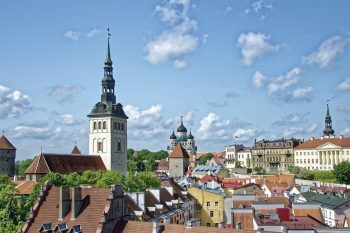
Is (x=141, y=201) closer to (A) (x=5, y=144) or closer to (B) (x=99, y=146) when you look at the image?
(B) (x=99, y=146)

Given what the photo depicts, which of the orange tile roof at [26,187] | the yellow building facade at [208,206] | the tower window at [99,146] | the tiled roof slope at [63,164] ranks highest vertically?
the tower window at [99,146]

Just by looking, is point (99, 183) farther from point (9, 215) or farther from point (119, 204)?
point (119, 204)

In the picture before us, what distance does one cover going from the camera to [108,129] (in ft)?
413

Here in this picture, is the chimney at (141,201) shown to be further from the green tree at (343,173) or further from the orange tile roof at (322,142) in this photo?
the orange tile roof at (322,142)

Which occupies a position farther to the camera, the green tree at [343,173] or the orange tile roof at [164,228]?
the green tree at [343,173]

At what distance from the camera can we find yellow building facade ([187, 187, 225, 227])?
7894cm

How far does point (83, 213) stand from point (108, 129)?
282ft

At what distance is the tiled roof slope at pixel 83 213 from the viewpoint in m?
39.9

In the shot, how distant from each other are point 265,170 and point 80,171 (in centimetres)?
10233

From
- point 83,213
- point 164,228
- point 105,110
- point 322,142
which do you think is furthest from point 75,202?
point 322,142

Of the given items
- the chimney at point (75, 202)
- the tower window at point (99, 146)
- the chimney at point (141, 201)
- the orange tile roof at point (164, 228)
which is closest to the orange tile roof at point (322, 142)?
the tower window at point (99, 146)

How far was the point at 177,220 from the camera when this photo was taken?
219 feet

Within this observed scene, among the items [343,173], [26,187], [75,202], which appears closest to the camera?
[75,202]

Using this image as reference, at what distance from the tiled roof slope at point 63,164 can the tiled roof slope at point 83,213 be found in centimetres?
6077
